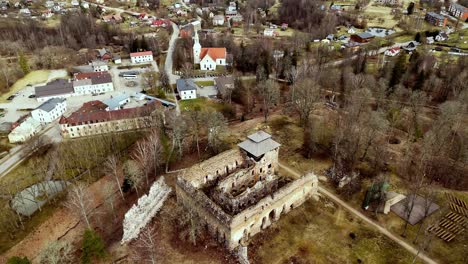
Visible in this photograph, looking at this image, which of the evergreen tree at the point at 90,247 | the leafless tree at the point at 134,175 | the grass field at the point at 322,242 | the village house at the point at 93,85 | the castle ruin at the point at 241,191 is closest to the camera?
the evergreen tree at the point at 90,247

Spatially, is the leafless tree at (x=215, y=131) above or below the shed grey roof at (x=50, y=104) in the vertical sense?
above

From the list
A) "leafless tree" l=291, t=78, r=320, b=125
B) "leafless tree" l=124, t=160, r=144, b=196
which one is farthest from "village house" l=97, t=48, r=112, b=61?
"leafless tree" l=124, t=160, r=144, b=196

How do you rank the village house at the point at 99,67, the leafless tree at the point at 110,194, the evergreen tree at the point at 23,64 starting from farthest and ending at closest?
the village house at the point at 99,67, the evergreen tree at the point at 23,64, the leafless tree at the point at 110,194

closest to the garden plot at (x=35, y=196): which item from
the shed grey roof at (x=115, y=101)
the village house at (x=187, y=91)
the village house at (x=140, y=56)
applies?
the shed grey roof at (x=115, y=101)

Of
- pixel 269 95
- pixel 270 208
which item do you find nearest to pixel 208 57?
pixel 269 95

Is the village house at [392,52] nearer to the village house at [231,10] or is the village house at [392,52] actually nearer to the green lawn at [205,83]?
the green lawn at [205,83]

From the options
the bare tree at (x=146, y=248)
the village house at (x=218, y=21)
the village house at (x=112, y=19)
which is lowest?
the bare tree at (x=146, y=248)

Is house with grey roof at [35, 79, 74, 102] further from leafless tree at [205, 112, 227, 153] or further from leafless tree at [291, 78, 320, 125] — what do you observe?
leafless tree at [291, 78, 320, 125]
